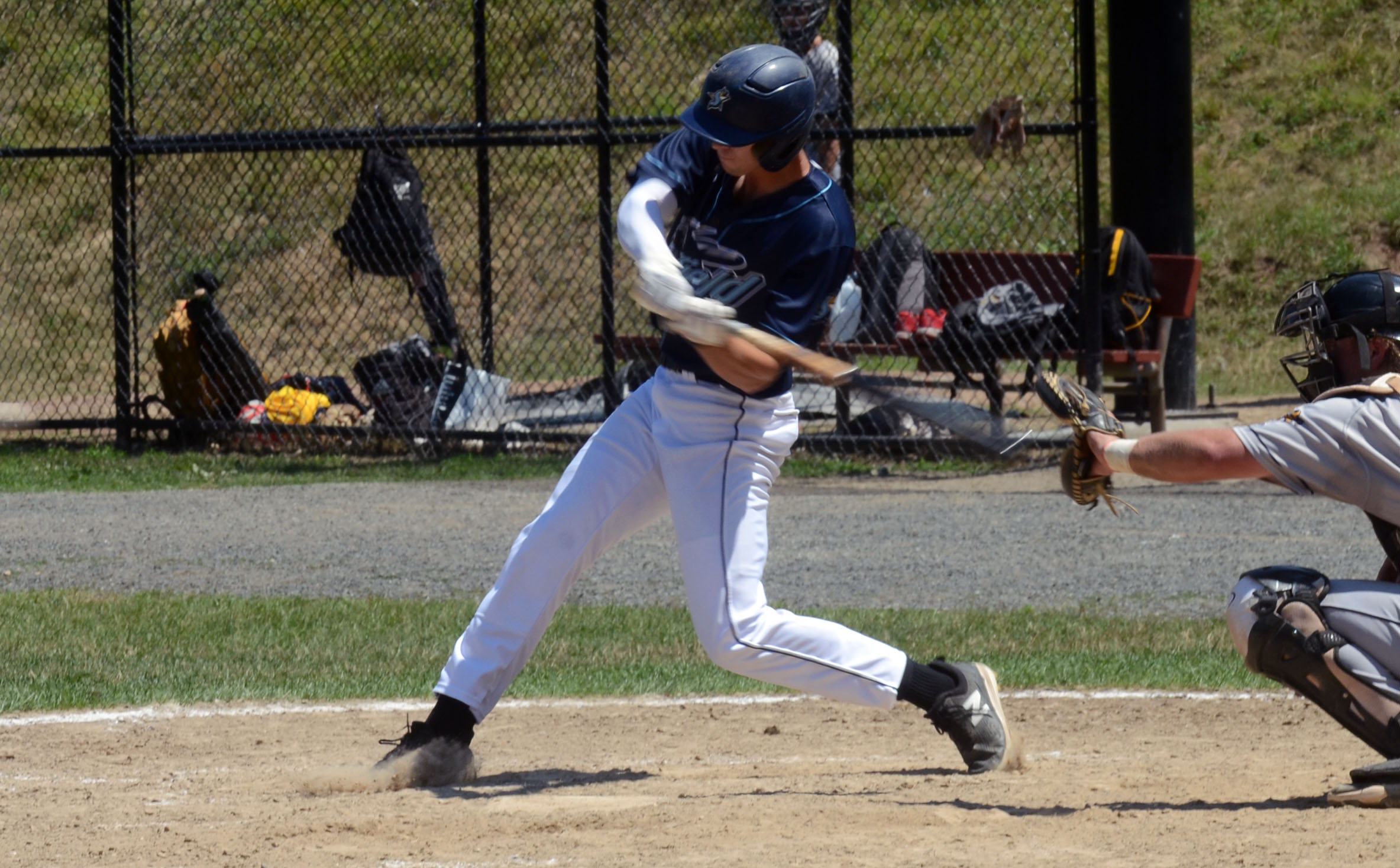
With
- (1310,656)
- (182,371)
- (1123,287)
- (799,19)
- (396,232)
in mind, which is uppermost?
(799,19)

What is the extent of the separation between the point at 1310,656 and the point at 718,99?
1907 millimetres

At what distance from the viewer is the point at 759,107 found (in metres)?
3.86

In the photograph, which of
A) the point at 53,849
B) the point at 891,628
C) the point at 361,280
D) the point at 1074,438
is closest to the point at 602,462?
the point at 1074,438

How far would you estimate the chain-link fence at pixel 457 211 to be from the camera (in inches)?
428

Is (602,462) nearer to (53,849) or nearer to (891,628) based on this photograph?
(53,849)

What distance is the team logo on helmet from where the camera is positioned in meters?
3.90

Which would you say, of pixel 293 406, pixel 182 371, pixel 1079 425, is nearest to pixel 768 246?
pixel 1079 425

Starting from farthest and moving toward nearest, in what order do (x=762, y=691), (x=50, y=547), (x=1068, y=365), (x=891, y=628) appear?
(x=1068, y=365) → (x=50, y=547) → (x=891, y=628) → (x=762, y=691)

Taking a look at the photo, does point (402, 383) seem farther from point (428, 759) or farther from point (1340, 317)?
point (1340, 317)

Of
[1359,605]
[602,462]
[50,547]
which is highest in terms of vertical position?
[602,462]

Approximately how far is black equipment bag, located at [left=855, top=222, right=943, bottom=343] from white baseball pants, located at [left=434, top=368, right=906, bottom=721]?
21.9 ft

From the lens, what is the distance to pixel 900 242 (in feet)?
36.0

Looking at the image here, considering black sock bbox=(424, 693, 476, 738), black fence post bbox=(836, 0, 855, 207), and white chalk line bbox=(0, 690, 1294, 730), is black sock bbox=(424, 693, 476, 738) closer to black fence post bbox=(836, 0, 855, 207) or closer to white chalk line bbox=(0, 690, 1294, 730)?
white chalk line bbox=(0, 690, 1294, 730)

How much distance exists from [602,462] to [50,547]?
17.1 feet
